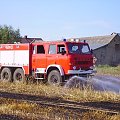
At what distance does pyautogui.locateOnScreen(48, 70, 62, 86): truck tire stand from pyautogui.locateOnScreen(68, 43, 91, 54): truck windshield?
4.12 feet

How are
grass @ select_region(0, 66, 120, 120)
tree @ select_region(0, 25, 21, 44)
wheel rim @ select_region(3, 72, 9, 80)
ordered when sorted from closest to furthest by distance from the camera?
grass @ select_region(0, 66, 120, 120), wheel rim @ select_region(3, 72, 9, 80), tree @ select_region(0, 25, 21, 44)

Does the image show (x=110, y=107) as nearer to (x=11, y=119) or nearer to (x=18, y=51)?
(x=11, y=119)

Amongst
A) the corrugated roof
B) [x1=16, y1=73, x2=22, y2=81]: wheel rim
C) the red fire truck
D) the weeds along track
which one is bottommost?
the weeds along track

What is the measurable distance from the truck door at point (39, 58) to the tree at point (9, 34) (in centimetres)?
3671

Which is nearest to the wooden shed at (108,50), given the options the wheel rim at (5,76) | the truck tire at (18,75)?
the wheel rim at (5,76)

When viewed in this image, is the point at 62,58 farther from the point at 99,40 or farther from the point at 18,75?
the point at 99,40

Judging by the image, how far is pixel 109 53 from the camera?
202 feet

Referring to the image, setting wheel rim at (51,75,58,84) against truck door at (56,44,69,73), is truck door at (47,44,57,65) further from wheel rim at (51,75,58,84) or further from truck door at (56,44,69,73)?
wheel rim at (51,75,58,84)

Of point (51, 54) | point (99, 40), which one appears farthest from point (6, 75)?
point (99, 40)

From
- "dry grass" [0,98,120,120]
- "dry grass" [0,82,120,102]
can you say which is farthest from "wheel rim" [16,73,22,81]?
"dry grass" [0,98,120,120]

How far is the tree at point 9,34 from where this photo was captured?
57434 mm

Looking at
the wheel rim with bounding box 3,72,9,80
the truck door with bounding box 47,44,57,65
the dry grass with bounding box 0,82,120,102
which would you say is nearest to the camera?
the dry grass with bounding box 0,82,120,102

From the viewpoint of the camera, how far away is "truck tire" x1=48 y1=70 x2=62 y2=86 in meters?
18.3

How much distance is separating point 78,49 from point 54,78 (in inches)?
72.3
